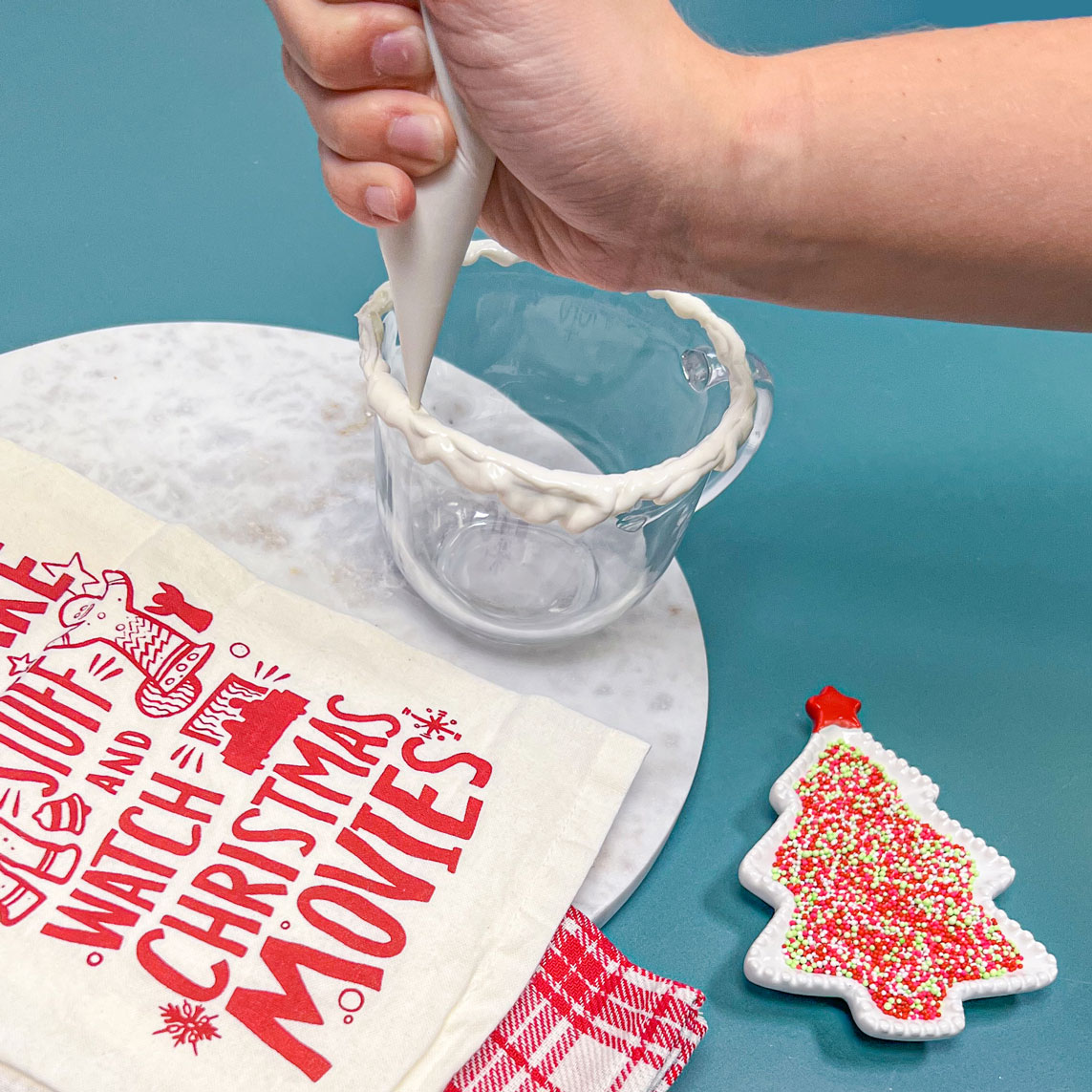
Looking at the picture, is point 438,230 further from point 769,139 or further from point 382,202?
point 769,139

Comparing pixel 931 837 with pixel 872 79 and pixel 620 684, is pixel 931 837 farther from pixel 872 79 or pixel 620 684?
pixel 872 79

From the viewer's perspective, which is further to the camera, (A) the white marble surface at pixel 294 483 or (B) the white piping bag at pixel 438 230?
(A) the white marble surface at pixel 294 483

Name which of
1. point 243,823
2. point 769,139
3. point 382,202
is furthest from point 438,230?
point 243,823

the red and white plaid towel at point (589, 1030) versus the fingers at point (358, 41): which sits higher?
the fingers at point (358, 41)

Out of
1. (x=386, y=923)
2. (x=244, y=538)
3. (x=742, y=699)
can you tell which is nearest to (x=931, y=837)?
(x=742, y=699)

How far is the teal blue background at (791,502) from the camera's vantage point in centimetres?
51

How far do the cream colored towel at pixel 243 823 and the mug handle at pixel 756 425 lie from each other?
124 mm

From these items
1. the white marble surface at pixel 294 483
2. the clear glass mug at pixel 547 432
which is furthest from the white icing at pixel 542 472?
the white marble surface at pixel 294 483

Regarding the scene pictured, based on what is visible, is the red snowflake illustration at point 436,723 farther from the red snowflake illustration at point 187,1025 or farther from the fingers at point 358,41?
the fingers at point 358,41

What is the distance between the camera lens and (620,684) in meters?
0.58

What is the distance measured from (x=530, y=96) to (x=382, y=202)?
0.07 meters

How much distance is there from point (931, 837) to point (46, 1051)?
37 cm

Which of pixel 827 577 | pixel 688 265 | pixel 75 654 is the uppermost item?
pixel 688 265

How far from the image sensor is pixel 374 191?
454 mm
